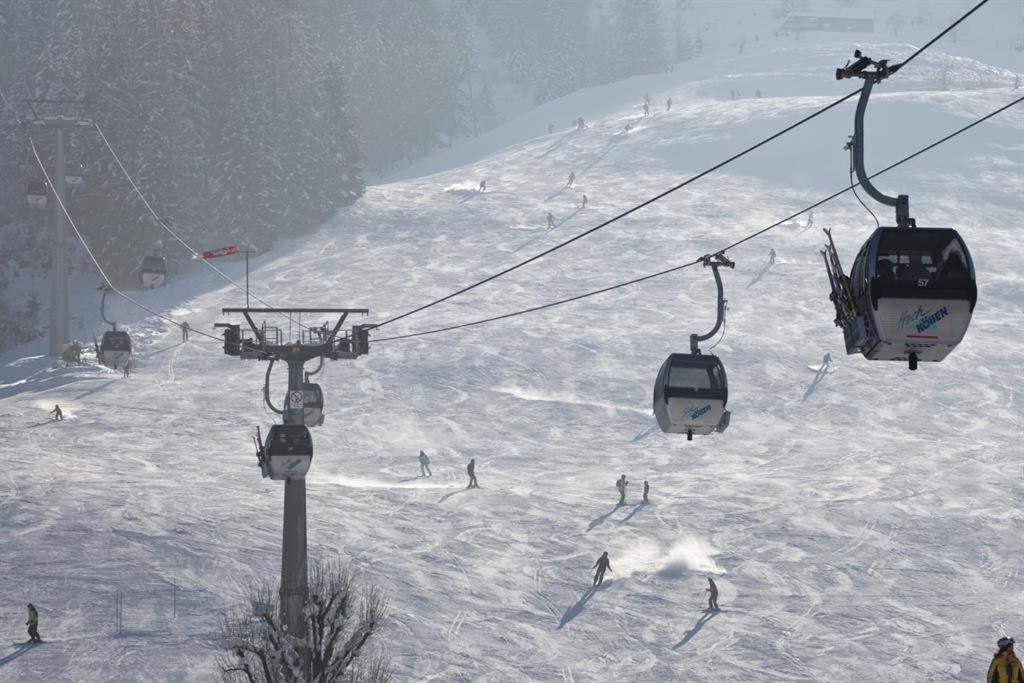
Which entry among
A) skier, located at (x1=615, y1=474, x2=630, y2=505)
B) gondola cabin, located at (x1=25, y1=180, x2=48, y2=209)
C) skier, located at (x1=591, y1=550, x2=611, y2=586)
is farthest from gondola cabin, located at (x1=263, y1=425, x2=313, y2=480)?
gondola cabin, located at (x1=25, y1=180, x2=48, y2=209)

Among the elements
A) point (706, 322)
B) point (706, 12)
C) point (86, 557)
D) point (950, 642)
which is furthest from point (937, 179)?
point (706, 12)

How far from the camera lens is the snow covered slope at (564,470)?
86.5 ft

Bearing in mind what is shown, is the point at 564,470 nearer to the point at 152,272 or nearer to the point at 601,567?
the point at 601,567

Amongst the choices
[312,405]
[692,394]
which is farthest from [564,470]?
[692,394]

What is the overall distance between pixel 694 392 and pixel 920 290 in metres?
5.41

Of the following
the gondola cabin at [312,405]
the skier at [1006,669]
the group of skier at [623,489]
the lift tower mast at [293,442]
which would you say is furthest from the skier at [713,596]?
the skier at [1006,669]

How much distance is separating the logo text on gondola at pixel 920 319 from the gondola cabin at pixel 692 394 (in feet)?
16.7

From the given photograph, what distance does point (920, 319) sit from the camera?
32.9ft

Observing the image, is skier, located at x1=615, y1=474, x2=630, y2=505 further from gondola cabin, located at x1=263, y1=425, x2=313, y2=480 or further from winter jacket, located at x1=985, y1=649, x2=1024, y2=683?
winter jacket, located at x1=985, y1=649, x2=1024, y2=683

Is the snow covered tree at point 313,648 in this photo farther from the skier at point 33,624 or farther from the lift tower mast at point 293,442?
the skier at point 33,624

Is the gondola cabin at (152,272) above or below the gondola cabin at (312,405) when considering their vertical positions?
above

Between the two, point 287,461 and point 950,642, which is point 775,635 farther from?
point 287,461

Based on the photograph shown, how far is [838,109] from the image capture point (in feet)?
286

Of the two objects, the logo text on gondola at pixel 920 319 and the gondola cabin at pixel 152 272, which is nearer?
the logo text on gondola at pixel 920 319
